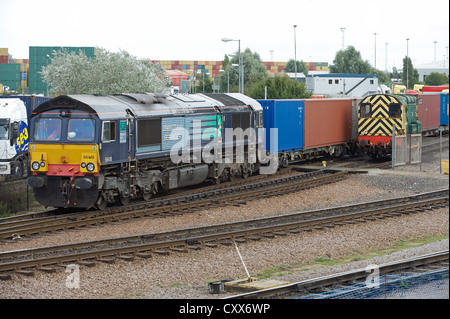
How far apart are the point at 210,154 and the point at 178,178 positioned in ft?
6.59

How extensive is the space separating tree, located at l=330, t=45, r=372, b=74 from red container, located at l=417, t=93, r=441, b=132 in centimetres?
6506

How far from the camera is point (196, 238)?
1509cm

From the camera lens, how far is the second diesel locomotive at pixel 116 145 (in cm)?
1845

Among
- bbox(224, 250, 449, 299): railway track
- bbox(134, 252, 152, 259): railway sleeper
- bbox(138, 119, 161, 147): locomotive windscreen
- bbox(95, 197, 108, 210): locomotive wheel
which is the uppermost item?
bbox(138, 119, 161, 147): locomotive windscreen

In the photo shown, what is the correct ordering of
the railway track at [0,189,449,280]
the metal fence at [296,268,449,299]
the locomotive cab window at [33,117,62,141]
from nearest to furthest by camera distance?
the metal fence at [296,268,449,299]
the railway track at [0,189,449,280]
the locomotive cab window at [33,117,62,141]

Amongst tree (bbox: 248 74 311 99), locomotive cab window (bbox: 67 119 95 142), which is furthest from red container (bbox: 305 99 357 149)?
tree (bbox: 248 74 311 99)

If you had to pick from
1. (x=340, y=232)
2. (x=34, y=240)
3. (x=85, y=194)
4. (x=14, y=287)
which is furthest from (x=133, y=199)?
(x=14, y=287)

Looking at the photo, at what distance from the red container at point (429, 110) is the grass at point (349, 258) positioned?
23534 millimetres

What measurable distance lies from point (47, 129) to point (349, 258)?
9.71m

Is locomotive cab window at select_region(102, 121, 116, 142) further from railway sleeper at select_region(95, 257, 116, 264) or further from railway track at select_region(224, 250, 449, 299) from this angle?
railway track at select_region(224, 250, 449, 299)

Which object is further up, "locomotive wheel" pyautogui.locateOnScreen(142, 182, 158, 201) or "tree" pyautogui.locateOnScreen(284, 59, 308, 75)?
"tree" pyautogui.locateOnScreen(284, 59, 308, 75)

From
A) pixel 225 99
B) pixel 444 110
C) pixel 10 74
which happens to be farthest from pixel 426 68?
pixel 225 99

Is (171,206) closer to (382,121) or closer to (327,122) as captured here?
(327,122)

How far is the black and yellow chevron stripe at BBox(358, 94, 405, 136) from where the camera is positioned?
31109mm
